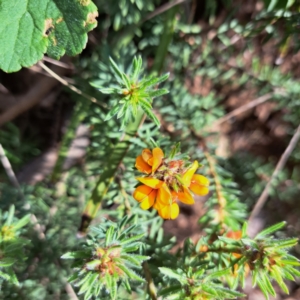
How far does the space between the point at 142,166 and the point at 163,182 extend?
7cm

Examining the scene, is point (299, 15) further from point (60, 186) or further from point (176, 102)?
point (60, 186)

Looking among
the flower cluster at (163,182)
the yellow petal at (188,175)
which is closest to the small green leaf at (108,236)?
the flower cluster at (163,182)

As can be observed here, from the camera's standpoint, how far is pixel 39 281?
4.78 ft

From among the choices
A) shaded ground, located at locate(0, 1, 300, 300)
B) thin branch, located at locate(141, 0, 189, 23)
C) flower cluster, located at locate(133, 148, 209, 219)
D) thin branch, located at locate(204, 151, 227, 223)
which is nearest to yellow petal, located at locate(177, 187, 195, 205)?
flower cluster, located at locate(133, 148, 209, 219)

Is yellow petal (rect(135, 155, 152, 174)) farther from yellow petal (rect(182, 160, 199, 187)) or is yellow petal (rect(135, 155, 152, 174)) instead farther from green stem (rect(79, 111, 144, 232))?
green stem (rect(79, 111, 144, 232))

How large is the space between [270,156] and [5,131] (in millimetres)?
1383

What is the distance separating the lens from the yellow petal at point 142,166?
0.92m

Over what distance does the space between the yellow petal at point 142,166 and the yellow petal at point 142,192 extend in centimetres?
4

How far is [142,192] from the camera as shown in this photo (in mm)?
905

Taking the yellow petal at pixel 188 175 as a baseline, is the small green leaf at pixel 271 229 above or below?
below

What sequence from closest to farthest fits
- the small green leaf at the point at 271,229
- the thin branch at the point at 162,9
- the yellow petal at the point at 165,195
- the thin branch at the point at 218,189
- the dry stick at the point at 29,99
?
1. the yellow petal at the point at 165,195
2. the small green leaf at the point at 271,229
3. the thin branch at the point at 218,189
4. the thin branch at the point at 162,9
5. the dry stick at the point at 29,99

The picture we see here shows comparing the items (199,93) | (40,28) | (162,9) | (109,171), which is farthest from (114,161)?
(199,93)

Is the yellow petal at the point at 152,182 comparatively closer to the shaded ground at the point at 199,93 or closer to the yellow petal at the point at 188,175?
the yellow petal at the point at 188,175

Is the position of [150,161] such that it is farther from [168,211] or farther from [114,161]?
[114,161]
